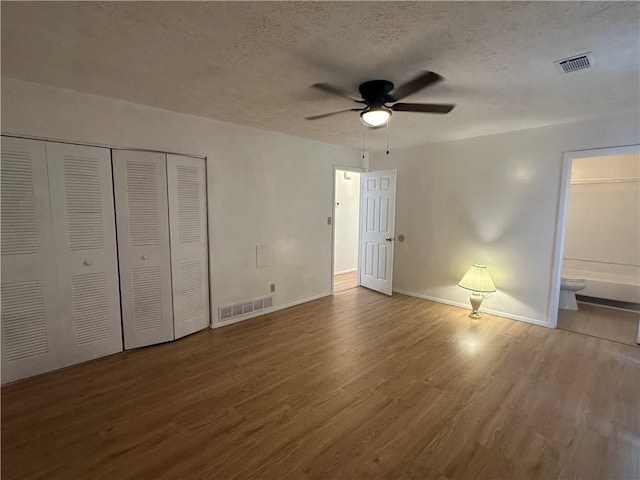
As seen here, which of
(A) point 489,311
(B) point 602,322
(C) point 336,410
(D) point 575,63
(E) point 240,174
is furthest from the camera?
(A) point 489,311

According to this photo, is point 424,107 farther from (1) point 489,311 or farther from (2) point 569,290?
(2) point 569,290

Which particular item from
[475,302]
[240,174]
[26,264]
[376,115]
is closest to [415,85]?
[376,115]

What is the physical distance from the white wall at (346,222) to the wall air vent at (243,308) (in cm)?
274

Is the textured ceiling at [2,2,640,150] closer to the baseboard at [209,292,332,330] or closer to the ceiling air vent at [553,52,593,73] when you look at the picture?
the ceiling air vent at [553,52,593,73]

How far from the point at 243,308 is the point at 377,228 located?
2.53m

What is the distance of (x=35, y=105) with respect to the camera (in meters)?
2.44

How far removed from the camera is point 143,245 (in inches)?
119

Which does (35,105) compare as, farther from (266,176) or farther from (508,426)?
(508,426)

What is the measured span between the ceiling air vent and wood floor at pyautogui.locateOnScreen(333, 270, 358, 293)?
4039 millimetres

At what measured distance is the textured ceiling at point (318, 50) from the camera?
60.6 inches

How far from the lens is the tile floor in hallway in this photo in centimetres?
348

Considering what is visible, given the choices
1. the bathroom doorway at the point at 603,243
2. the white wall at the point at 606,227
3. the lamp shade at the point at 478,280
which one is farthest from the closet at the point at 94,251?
the white wall at the point at 606,227

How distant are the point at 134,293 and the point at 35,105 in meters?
1.78

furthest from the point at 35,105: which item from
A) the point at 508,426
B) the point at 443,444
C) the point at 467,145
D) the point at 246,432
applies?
the point at 467,145
